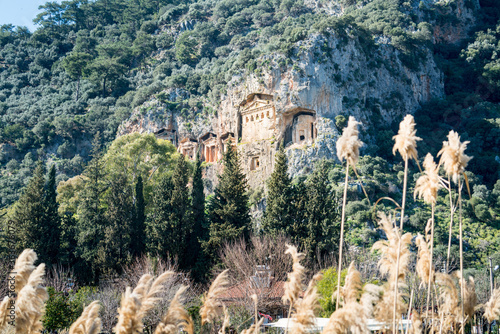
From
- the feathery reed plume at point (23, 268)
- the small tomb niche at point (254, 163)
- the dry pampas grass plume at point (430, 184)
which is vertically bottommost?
the feathery reed plume at point (23, 268)

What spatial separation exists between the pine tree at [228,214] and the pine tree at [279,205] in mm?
1575

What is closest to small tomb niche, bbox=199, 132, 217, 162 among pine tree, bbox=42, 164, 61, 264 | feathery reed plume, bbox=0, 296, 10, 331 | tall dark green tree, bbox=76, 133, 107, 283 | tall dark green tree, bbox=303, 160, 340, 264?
tall dark green tree, bbox=76, 133, 107, 283

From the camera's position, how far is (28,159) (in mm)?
62781

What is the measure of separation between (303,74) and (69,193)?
80.6 ft

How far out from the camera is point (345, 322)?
6.50m

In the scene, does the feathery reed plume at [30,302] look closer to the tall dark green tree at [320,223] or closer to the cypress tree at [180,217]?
the tall dark green tree at [320,223]

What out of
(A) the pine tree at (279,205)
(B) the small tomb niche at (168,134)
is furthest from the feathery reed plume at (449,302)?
(B) the small tomb niche at (168,134)

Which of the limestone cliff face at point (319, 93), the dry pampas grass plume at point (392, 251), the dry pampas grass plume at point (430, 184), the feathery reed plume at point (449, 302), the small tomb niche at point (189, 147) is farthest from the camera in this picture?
the small tomb niche at point (189, 147)

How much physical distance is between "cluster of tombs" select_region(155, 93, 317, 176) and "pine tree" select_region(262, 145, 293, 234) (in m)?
15.0

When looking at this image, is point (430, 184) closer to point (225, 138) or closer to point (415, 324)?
point (415, 324)

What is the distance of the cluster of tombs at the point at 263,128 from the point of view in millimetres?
49375

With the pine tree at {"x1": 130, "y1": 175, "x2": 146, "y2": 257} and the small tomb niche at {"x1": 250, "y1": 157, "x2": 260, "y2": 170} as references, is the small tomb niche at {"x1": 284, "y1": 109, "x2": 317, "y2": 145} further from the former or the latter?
the pine tree at {"x1": 130, "y1": 175, "x2": 146, "y2": 257}

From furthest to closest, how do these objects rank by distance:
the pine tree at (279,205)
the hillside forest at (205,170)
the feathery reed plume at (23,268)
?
the pine tree at (279,205), the hillside forest at (205,170), the feathery reed plume at (23,268)

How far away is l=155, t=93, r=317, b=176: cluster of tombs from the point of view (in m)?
49.4
